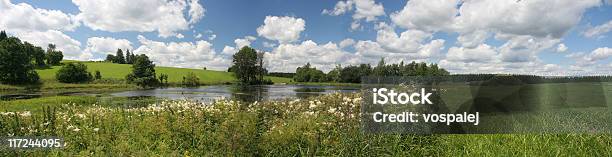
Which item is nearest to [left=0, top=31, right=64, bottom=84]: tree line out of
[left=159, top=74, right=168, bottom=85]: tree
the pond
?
[left=159, top=74, right=168, bottom=85]: tree

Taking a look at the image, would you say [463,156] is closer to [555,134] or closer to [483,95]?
[555,134]

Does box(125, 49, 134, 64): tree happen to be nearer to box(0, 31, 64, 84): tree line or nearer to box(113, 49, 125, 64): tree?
box(113, 49, 125, 64): tree

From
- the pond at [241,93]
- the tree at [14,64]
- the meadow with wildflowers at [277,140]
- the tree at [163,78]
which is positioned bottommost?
the pond at [241,93]

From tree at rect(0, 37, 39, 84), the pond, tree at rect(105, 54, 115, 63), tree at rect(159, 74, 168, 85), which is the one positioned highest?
tree at rect(105, 54, 115, 63)

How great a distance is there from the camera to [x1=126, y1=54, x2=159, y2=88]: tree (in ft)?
266

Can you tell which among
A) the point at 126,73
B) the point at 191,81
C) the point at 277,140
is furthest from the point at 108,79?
the point at 277,140

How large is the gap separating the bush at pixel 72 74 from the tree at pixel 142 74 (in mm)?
8930

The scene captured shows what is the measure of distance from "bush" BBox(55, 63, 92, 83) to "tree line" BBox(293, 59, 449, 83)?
44247 millimetres

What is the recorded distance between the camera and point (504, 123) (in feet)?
29.7

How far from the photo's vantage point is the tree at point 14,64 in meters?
69.8

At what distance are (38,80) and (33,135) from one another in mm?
79641

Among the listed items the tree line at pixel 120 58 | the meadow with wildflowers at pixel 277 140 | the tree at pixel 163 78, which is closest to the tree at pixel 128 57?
the tree line at pixel 120 58

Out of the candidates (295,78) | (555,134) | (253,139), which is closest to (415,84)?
(555,134)

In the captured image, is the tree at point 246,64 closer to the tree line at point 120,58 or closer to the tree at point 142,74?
the tree at point 142,74
